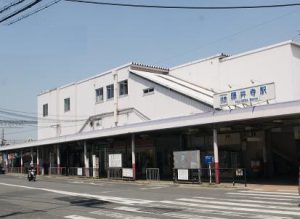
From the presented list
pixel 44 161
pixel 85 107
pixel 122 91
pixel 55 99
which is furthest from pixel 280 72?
pixel 44 161

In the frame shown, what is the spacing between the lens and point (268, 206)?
16.2 m

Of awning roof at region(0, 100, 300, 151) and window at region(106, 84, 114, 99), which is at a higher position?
window at region(106, 84, 114, 99)

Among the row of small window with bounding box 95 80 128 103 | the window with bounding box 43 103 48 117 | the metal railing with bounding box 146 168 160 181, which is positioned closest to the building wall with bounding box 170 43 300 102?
the row of small window with bounding box 95 80 128 103

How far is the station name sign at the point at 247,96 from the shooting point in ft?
91.0

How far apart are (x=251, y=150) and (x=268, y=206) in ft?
63.3

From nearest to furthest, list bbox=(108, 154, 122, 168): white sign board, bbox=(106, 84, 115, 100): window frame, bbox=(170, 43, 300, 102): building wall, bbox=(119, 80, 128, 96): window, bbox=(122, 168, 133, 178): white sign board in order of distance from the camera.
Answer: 1. bbox=(170, 43, 300, 102): building wall
2. bbox=(122, 168, 133, 178): white sign board
3. bbox=(108, 154, 122, 168): white sign board
4. bbox=(119, 80, 128, 96): window
5. bbox=(106, 84, 115, 100): window frame

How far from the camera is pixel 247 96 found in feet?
95.0

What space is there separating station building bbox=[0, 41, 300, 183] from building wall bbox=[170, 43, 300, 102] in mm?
69

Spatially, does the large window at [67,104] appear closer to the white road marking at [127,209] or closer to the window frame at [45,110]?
→ the window frame at [45,110]

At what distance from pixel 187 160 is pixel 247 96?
18.4ft

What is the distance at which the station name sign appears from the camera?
2773cm

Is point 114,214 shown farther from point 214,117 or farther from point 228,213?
point 214,117

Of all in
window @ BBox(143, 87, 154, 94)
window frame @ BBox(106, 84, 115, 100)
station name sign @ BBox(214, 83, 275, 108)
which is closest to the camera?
station name sign @ BBox(214, 83, 275, 108)

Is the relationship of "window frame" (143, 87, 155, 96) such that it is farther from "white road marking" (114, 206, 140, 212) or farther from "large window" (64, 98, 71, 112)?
"white road marking" (114, 206, 140, 212)
